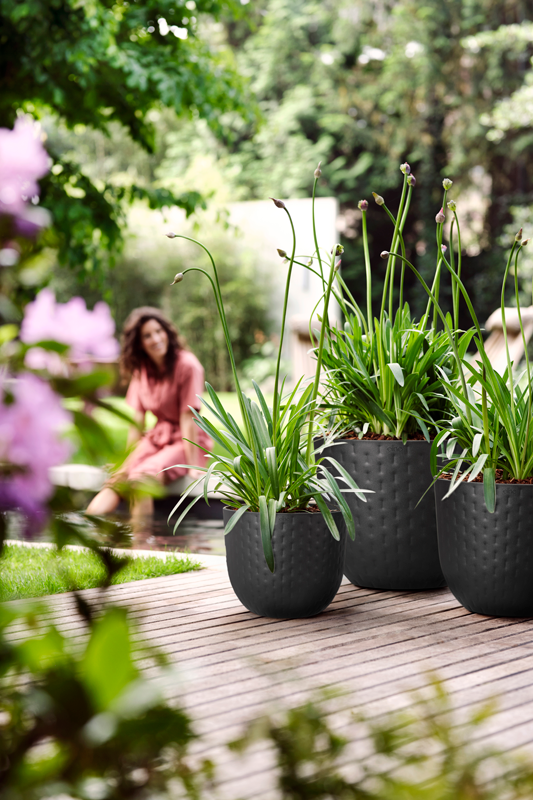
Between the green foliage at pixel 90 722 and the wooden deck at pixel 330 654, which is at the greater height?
the green foliage at pixel 90 722

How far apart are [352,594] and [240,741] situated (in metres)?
1.96

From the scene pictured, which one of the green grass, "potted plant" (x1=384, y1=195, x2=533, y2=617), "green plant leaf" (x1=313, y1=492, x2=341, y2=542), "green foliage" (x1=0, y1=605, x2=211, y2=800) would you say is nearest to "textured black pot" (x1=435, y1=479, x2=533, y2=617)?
"potted plant" (x1=384, y1=195, x2=533, y2=617)

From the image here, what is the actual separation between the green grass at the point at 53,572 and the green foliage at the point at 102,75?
263 cm

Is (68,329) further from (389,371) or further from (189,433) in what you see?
(189,433)

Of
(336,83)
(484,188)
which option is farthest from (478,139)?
(336,83)

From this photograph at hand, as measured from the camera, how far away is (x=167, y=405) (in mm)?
4770

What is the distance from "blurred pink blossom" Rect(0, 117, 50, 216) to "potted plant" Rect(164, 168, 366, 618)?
1.52m

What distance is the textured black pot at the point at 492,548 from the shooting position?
2.03 meters

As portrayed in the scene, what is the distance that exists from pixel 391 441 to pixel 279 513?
450mm

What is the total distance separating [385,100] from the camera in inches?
550

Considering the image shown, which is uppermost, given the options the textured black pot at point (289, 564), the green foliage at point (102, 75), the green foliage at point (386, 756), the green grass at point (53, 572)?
the green foliage at point (102, 75)

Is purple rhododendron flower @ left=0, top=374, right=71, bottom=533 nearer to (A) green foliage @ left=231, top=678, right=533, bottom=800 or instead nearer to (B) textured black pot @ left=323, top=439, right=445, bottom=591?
(A) green foliage @ left=231, top=678, right=533, bottom=800

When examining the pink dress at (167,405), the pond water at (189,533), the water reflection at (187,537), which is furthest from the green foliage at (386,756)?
the pink dress at (167,405)

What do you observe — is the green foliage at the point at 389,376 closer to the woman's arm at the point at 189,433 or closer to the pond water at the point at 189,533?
the pond water at the point at 189,533
